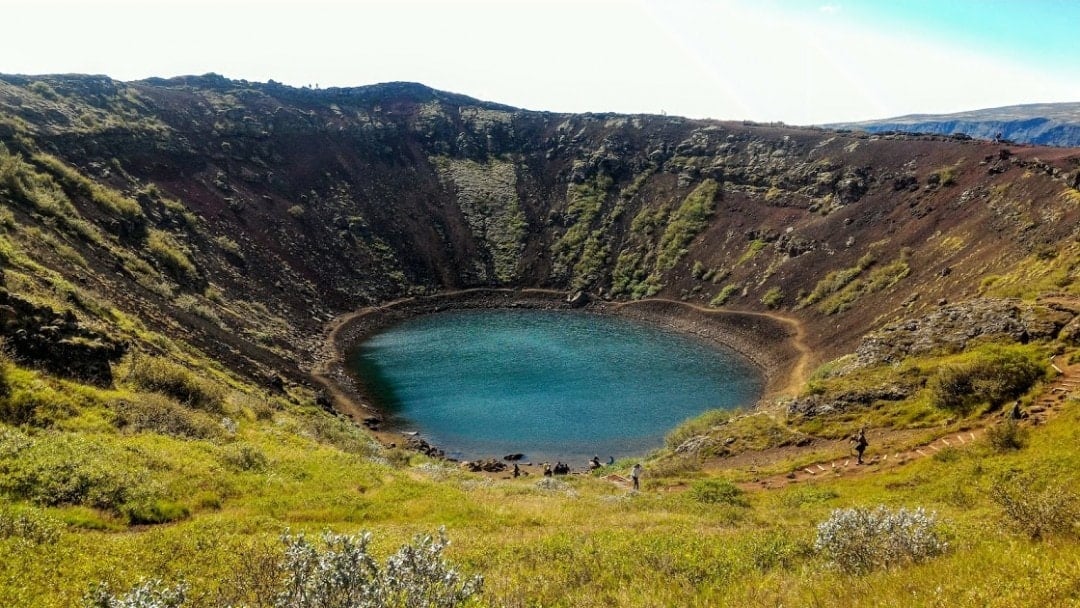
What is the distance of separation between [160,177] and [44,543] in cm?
8114

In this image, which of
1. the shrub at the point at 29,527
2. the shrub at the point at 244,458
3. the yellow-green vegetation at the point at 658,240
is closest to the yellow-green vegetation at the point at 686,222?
the yellow-green vegetation at the point at 658,240

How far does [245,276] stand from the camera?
71.9m

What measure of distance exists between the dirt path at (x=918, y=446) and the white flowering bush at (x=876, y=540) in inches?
559

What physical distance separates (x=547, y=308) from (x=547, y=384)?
3391cm

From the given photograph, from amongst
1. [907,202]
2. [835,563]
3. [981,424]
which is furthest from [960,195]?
[835,563]

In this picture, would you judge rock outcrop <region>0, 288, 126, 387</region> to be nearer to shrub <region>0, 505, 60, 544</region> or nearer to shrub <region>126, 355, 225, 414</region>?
shrub <region>126, 355, 225, 414</region>

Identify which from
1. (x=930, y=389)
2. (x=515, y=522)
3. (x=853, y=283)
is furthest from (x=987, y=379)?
(x=853, y=283)

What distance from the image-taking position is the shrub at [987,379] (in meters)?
25.6

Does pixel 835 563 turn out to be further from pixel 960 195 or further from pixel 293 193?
pixel 293 193

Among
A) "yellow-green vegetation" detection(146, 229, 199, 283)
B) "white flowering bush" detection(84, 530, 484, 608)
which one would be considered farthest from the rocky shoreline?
"white flowering bush" detection(84, 530, 484, 608)

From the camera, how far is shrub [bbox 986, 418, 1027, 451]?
20.6 metres

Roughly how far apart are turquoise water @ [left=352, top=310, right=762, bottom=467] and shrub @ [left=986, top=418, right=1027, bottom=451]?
960 inches

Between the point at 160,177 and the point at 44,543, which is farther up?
the point at 160,177

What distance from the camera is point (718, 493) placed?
906 inches
